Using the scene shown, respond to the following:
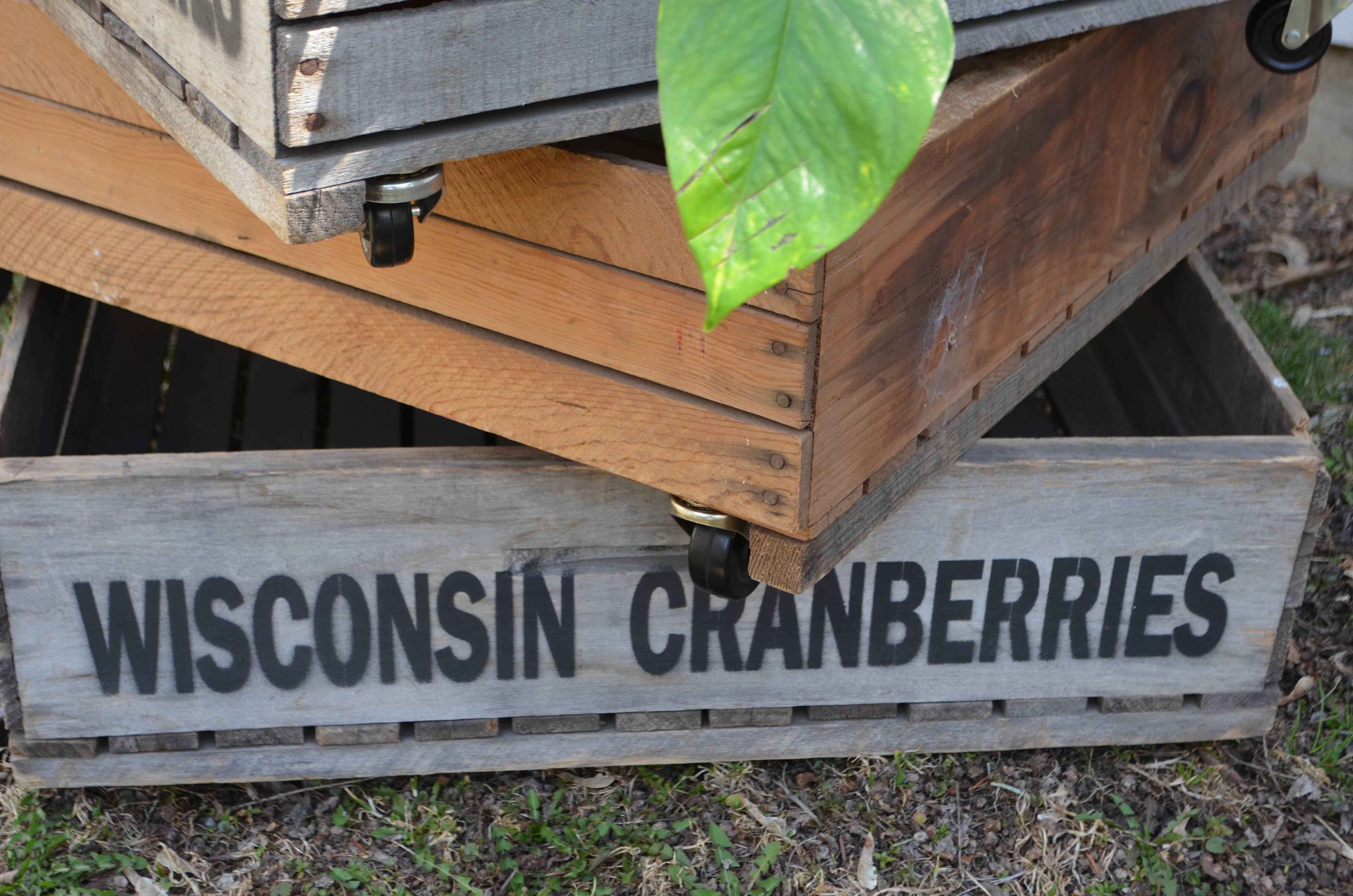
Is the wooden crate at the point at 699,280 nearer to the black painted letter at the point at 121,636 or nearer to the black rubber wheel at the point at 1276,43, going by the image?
the black rubber wheel at the point at 1276,43

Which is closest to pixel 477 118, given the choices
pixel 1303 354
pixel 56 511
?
pixel 56 511

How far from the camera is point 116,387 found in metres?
2.16

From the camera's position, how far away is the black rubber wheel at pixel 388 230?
1.05 metres

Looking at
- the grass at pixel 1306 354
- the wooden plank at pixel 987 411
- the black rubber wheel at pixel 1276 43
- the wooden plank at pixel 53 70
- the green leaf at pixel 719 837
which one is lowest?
the green leaf at pixel 719 837

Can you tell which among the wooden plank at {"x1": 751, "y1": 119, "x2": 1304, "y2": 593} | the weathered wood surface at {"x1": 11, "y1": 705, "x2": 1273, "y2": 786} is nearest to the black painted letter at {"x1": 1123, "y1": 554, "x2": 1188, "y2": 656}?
the weathered wood surface at {"x1": 11, "y1": 705, "x2": 1273, "y2": 786}

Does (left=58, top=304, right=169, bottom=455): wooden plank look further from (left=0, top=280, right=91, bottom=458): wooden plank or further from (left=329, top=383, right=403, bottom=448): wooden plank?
(left=329, top=383, right=403, bottom=448): wooden plank

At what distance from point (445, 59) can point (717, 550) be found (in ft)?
1.91

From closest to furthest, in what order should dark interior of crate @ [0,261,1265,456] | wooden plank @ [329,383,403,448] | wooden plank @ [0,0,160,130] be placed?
wooden plank @ [0,0,160,130] < dark interior of crate @ [0,261,1265,456] < wooden plank @ [329,383,403,448]

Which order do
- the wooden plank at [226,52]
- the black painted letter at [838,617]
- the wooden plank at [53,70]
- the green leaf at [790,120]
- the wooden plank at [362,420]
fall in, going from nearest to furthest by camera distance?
the green leaf at [790,120]
the wooden plank at [226,52]
the wooden plank at [53,70]
the black painted letter at [838,617]
the wooden plank at [362,420]

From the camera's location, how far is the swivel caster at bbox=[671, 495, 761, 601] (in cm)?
134

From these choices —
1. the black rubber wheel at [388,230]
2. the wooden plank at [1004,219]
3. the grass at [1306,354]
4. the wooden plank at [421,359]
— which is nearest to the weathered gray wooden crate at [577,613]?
the wooden plank at [421,359]

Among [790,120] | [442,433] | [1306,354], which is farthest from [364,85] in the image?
[1306,354]

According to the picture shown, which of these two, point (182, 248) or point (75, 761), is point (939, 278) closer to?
point (182, 248)

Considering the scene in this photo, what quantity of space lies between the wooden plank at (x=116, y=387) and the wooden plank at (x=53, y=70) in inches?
22.7
